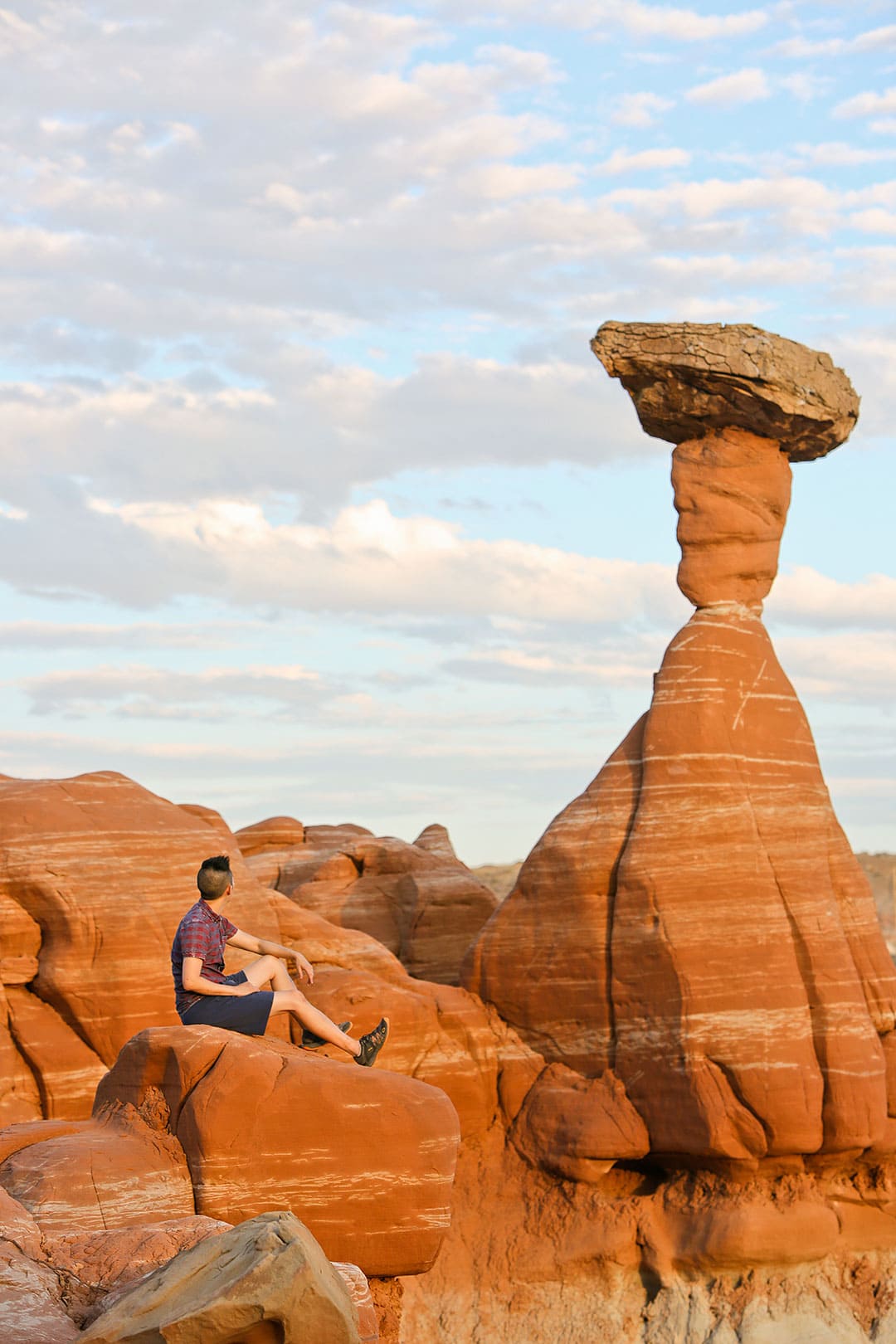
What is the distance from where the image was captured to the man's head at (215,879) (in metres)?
11.2

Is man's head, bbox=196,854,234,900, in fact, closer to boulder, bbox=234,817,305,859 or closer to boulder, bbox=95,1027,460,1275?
boulder, bbox=95,1027,460,1275

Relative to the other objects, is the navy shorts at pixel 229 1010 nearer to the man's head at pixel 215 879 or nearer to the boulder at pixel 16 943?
the man's head at pixel 215 879

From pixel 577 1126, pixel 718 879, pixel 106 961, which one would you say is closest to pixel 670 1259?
pixel 577 1126

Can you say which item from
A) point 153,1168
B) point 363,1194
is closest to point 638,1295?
point 363,1194

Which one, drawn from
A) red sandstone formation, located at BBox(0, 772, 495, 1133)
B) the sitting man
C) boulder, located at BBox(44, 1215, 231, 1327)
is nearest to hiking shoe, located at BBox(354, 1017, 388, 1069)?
the sitting man

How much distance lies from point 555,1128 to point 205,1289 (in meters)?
10.9

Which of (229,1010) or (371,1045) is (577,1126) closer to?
(371,1045)

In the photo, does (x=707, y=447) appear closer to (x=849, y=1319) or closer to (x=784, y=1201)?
(x=784, y=1201)

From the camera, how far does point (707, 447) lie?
756 inches

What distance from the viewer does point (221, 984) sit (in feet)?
36.8

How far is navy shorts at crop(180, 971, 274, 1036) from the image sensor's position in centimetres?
1116

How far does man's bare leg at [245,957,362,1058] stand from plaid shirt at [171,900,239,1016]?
0.27m

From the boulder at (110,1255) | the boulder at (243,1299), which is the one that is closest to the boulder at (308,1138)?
the boulder at (110,1255)

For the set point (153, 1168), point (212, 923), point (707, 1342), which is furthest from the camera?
point (707, 1342)
